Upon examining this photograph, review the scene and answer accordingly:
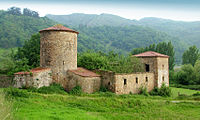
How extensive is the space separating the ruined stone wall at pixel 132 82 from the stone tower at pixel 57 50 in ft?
20.3

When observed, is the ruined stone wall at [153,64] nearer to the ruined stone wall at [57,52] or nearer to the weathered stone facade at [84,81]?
the weathered stone facade at [84,81]

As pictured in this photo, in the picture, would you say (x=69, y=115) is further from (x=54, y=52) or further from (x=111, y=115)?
(x=54, y=52)

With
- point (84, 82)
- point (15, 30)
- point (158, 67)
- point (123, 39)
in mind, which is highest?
point (123, 39)

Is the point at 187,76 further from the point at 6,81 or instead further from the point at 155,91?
the point at 6,81

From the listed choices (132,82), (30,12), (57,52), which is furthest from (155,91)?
(30,12)

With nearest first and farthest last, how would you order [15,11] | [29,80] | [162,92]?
1. [29,80]
2. [162,92]
3. [15,11]

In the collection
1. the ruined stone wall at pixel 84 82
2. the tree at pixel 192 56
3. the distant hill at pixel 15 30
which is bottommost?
the ruined stone wall at pixel 84 82

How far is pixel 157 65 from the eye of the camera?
23562 mm

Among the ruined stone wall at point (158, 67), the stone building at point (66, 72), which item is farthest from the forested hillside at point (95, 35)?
the ruined stone wall at point (158, 67)

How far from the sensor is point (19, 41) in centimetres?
7162

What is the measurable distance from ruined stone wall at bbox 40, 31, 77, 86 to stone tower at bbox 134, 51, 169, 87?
1140cm

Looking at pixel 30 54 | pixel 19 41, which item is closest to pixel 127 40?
pixel 19 41

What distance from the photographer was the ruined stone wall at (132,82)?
19.0 meters

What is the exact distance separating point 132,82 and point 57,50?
975 centimetres
